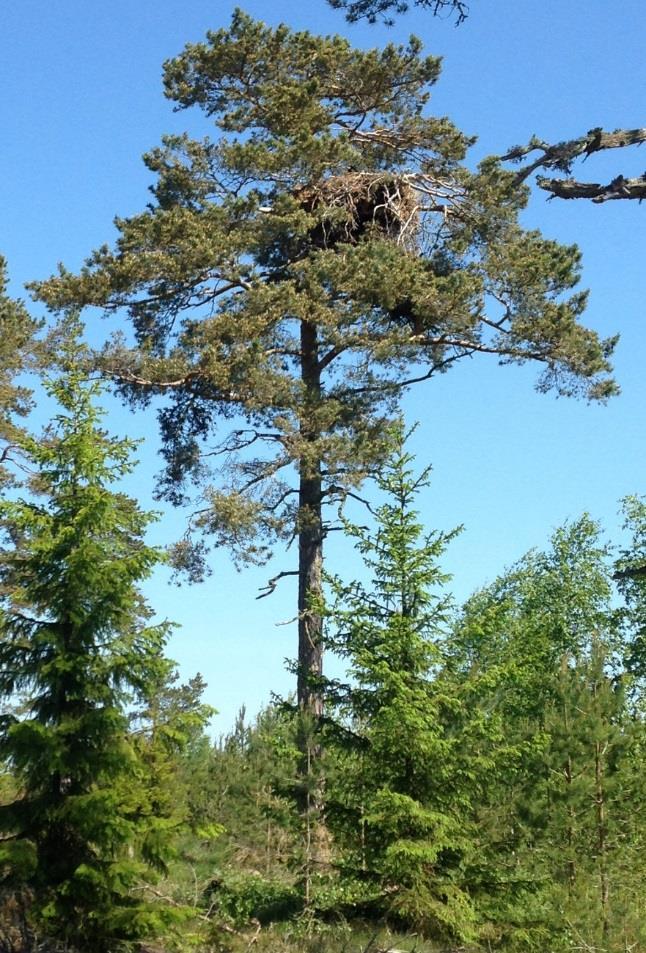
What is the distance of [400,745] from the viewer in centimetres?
1279

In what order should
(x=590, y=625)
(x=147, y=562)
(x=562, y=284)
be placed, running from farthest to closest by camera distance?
1. (x=590, y=625)
2. (x=562, y=284)
3. (x=147, y=562)

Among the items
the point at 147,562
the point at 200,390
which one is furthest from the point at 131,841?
the point at 200,390

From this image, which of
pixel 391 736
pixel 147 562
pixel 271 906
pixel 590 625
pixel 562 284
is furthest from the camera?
pixel 590 625

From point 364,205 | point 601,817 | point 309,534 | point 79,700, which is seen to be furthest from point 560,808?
point 364,205

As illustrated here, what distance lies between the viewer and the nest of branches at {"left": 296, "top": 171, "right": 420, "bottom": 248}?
23.1 meters

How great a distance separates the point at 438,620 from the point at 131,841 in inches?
182

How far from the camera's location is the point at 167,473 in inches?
930

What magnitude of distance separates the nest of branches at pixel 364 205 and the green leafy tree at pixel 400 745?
397 inches

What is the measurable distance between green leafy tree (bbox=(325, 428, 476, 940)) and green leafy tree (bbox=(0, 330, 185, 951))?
277 cm

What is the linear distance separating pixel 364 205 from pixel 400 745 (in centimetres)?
1405

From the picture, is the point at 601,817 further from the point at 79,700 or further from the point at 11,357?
the point at 11,357

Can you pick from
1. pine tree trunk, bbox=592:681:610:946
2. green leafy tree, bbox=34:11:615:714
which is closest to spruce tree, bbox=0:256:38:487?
green leafy tree, bbox=34:11:615:714

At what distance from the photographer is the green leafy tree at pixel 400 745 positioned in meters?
12.5

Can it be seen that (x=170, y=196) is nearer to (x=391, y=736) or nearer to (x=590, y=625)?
(x=391, y=736)
